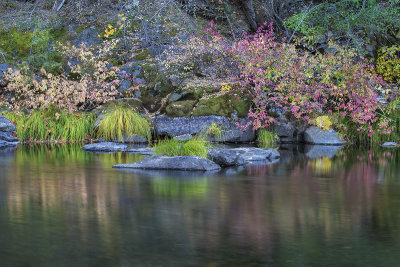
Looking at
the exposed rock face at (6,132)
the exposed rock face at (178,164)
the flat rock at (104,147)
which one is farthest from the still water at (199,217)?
the exposed rock face at (6,132)

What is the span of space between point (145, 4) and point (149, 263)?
51.1 ft

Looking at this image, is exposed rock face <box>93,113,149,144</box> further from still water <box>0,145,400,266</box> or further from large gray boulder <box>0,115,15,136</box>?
still water <box>0,145,400,266</box>

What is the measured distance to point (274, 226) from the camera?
17.4ft

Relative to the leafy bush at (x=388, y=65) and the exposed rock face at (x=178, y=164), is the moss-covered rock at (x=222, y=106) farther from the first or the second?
the exposed rock face at (x=178, y=164)

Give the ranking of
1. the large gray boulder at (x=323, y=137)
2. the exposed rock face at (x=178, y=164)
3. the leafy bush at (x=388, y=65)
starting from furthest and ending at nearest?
the leafy bush at (x=388, y=65) → the large gray boulder at (x=323, y=137) → the exposed rock face at (x=178, y=164)

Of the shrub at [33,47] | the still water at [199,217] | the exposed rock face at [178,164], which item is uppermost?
the shrub at [33,47]

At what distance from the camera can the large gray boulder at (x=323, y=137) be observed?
50.2ft

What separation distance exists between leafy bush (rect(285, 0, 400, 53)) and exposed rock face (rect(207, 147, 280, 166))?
6.18 meters

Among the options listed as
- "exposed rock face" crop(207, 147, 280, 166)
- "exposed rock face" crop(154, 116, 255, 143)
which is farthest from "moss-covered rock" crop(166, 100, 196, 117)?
"exposed rock face" crop(207, 147, 280, 166)

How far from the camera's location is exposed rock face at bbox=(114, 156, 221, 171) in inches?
369

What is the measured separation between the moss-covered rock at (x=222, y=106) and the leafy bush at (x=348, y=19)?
300cm

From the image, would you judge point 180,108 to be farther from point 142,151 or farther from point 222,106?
point 142,151

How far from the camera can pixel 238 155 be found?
1058 centimetres

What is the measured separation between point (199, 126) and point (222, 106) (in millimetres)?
997
